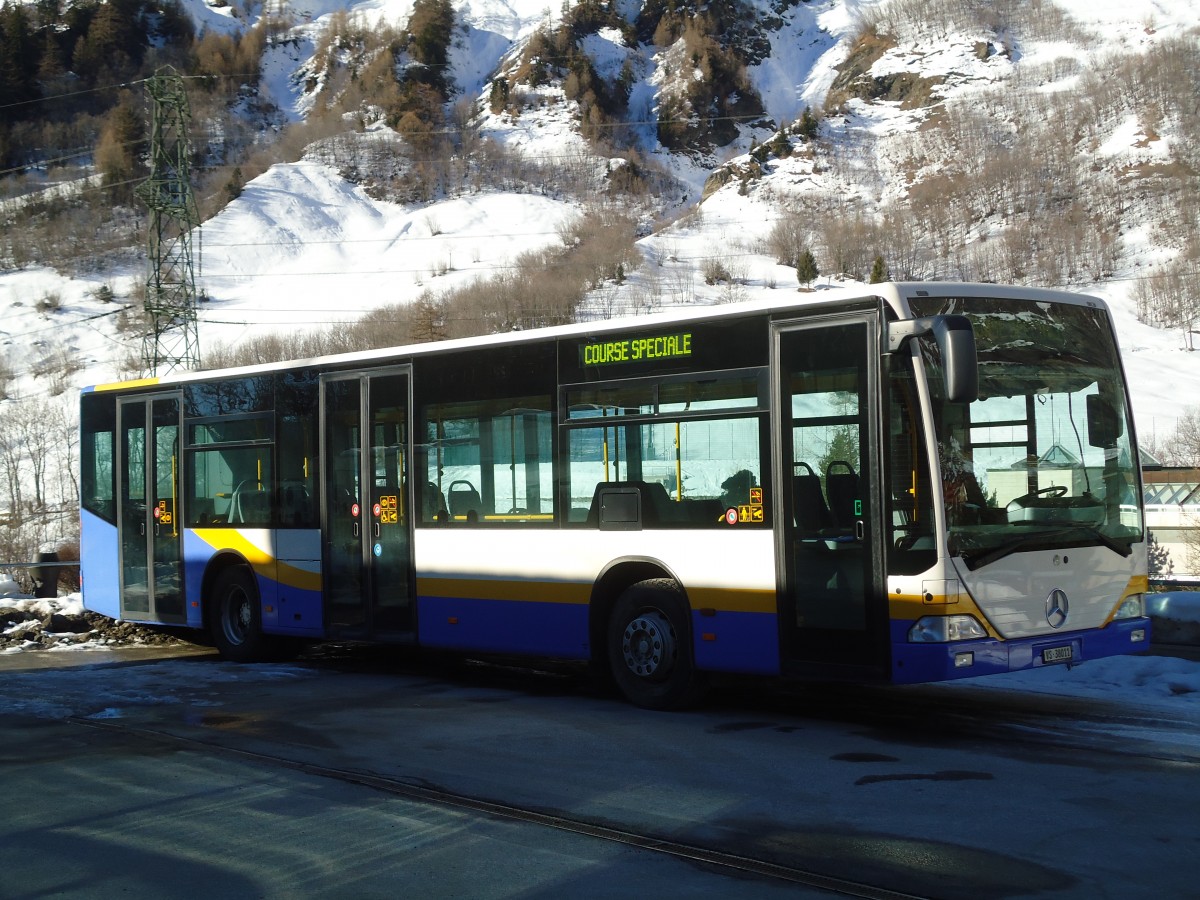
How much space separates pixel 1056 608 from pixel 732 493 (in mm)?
2354

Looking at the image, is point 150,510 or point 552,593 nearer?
point 552,593

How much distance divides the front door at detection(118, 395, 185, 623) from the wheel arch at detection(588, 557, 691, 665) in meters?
6.19

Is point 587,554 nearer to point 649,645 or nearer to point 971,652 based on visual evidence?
point 649,645

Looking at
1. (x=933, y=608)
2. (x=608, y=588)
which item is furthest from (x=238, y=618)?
(x=933, y=608)

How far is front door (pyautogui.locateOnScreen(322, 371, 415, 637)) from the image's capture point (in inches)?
492

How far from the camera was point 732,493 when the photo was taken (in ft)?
32.1

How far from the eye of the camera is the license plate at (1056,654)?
8.85 metres

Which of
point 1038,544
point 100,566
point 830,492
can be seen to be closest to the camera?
point 1038,544

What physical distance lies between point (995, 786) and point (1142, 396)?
193 feet

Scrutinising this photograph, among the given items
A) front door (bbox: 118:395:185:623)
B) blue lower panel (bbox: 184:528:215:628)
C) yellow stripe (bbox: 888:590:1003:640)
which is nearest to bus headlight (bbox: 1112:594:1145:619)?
yellow stripe (bbox: 888:590:1003:640)

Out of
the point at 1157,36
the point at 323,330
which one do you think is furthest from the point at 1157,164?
the point at 323,330

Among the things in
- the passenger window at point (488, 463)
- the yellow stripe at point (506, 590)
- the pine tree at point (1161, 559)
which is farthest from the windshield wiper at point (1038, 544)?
the pine tree at point (1161, 559)

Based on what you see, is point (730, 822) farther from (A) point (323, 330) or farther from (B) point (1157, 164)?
(B) point (1157, 164)

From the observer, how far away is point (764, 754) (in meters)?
8.55
